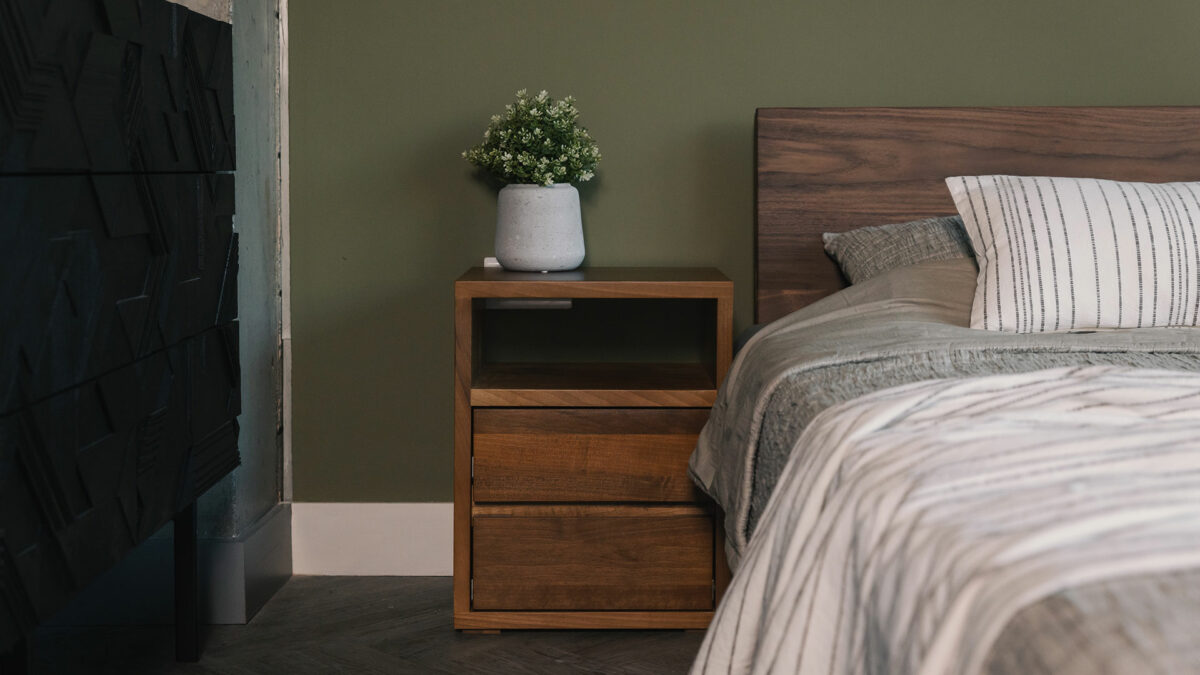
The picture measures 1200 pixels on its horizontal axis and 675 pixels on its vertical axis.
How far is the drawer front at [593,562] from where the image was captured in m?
2.07

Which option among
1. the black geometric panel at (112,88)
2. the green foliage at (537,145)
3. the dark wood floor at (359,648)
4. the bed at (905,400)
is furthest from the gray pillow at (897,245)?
the black geometric panel at (112,88)

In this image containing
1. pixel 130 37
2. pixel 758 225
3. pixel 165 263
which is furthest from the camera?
pixel 758 225

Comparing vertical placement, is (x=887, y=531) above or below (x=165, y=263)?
below

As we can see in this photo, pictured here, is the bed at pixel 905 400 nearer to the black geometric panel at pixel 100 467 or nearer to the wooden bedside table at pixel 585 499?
the wooden bedside table at pixel 585 499

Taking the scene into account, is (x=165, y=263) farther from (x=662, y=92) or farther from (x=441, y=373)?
(x=662, y=92)

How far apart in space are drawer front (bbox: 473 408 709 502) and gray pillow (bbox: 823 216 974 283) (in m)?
0.43

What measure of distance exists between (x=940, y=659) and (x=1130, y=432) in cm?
38

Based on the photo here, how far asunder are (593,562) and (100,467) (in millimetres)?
974

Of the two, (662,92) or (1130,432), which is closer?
(1130,432)

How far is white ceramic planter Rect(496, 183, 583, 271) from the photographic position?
85.7 inches

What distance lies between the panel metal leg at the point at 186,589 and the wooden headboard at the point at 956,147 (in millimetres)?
1366

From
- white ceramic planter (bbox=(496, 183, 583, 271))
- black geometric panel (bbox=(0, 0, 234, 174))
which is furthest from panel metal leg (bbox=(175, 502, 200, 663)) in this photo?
white ceramic planter (bbox=(496, 183, 583, 271))

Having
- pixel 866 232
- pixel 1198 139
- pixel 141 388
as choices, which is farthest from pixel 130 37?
pixel 1198 139

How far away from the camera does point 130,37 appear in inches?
56.3
